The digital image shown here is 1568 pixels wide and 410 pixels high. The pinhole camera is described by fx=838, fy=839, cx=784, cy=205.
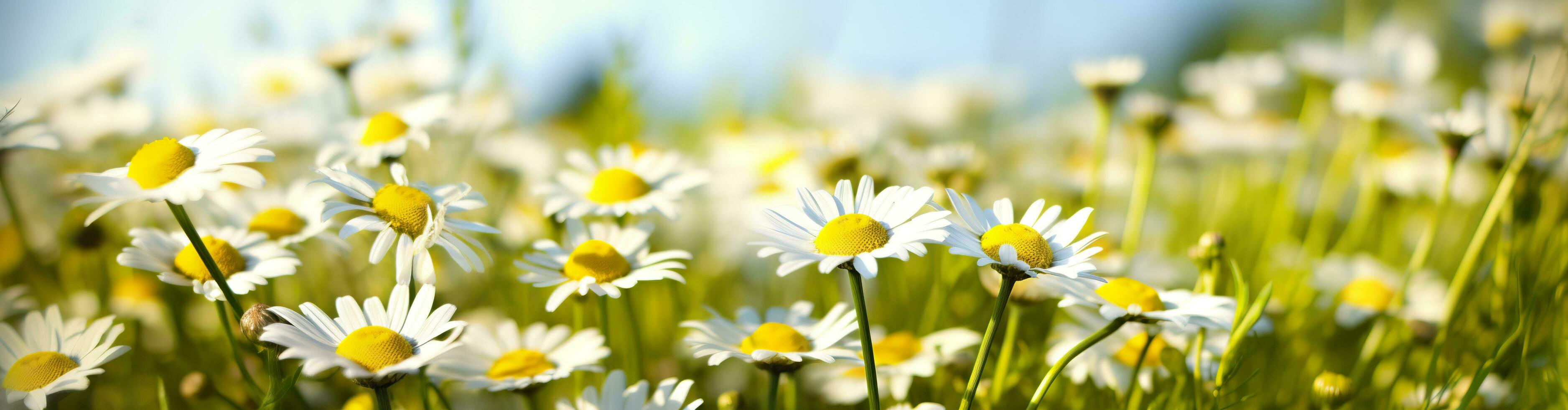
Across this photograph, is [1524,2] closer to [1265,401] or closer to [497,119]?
[1265,401]

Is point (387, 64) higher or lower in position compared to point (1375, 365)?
higher

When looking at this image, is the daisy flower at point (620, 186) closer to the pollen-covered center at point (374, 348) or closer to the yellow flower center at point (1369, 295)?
the pollen-covered center at point (374, 348)

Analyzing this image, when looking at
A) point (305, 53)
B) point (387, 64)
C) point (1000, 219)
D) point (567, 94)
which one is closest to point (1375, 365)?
point (1000, 219)

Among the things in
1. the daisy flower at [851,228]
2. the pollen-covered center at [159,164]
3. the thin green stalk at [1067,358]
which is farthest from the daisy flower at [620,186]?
the thin green stalk at [1067,358]

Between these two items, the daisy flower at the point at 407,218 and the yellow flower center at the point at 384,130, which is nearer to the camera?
the daisy flower at the point at 407,218

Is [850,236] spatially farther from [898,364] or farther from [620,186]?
[620,186]

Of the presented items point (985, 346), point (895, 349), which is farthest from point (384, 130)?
point (985, 346)
